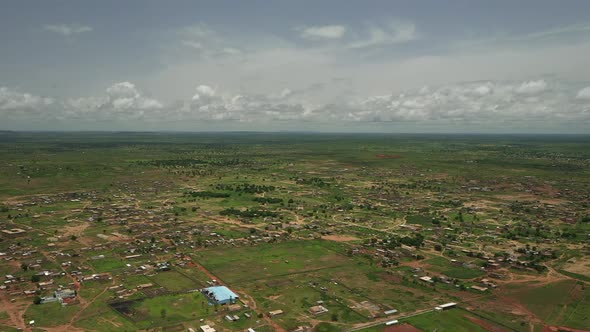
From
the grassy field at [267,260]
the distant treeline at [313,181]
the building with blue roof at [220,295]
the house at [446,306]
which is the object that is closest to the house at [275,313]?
the building with blue roof at [220,295]

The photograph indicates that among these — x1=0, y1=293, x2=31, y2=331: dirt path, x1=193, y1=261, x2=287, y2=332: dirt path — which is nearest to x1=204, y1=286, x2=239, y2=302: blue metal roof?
x1=193, y1=261, x2=287, y2=332: dirt path

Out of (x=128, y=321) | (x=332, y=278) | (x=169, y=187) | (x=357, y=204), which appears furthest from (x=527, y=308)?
(x=169, y=187)

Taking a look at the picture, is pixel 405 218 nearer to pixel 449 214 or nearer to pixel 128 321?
Answer: pixel 449 214

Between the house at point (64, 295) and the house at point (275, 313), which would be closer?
the house at point (275, 313)

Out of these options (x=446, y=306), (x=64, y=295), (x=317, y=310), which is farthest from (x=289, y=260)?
(x=64, y=295)

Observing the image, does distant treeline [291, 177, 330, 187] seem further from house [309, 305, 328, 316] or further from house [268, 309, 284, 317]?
house [268, 309, 284, 317]

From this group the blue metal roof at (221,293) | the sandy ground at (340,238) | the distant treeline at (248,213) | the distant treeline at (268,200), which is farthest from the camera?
the distant treeline at (268,200)

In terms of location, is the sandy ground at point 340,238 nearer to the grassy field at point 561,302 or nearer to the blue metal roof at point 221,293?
the blue metal roof at point 221,293

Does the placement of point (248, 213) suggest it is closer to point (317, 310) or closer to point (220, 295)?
point (220, 295)

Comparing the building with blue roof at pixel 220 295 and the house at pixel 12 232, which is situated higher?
the building with blue roof at pixel 220 295
